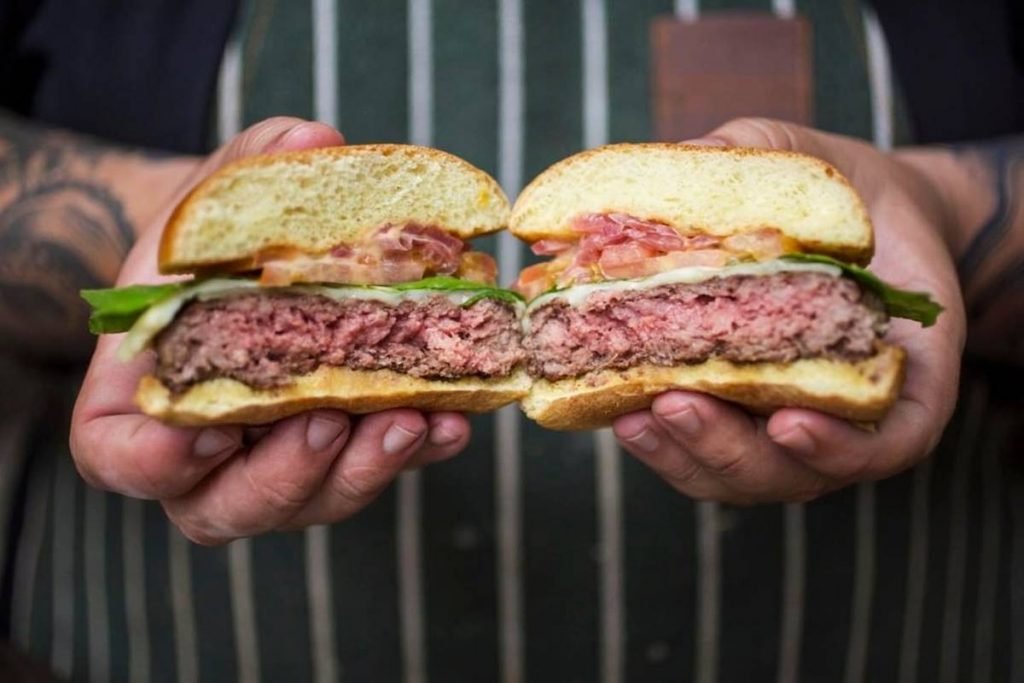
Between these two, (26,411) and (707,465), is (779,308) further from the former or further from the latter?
(26,411)

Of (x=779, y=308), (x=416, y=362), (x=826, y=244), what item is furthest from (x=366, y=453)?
(x=826, y=244)

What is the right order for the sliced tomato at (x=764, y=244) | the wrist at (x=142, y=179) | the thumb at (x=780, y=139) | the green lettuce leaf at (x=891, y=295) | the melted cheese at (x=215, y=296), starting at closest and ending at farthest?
the melted cheese at (x=215, y=296) < the green lettuce leaf at (x=891, y=295) < the sliced tomato at (x=764, y=244) < the thumb at (x=780, y=139) < the wrist at (x=142, y=179)

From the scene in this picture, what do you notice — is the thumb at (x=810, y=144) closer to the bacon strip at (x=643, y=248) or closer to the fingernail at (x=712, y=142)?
the fingernail at (x=712, y=142)

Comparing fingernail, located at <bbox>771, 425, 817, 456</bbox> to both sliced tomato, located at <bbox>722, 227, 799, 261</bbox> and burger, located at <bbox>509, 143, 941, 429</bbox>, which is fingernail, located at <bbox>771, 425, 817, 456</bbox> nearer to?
burger, located at <bbox>509, 143, 941, 429</bbox>

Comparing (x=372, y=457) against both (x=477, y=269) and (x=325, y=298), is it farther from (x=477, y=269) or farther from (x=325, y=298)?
(x=477, y=269)

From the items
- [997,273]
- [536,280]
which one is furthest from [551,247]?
[997,273]

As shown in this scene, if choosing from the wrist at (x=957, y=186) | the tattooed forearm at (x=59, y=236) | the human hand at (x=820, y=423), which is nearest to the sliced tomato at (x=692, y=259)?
the human hand at (x=820, y=423)
